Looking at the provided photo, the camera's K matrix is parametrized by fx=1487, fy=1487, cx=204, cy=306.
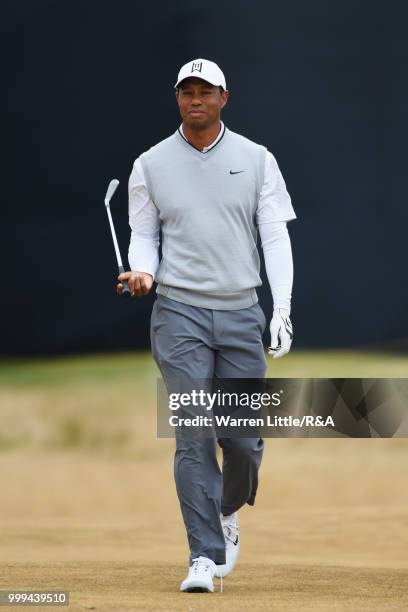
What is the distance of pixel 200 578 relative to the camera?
4.29m

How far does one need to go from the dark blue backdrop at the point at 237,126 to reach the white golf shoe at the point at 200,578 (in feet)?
7.87

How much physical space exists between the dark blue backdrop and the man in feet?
6.88

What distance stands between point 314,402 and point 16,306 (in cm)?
255

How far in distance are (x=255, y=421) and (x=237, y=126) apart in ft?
7.76

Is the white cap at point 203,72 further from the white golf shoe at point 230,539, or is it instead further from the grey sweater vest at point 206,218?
the white golf shoe at point 230,539

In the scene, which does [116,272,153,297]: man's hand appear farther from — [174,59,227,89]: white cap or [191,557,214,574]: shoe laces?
[191,557,214,574]: shoe laces

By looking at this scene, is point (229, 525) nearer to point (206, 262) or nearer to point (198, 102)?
point (206, 262)

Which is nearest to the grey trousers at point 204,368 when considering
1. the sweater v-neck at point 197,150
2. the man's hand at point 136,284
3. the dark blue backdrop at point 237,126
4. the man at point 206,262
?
the man at point 206,262

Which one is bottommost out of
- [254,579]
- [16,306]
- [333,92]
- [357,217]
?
[254,579]

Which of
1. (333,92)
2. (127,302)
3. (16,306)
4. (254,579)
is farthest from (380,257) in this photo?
(254,579)

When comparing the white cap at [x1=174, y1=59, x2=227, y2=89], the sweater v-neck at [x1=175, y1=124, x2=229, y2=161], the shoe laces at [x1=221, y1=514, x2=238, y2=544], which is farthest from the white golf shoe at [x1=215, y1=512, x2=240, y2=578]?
the white cap at [x1=174, y1=59, x2=227, y2=89]

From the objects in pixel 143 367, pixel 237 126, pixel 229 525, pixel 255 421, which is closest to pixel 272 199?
pixel 255 421

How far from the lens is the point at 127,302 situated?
698 centimetres

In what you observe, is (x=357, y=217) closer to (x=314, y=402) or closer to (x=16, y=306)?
(x=16, y=306)
